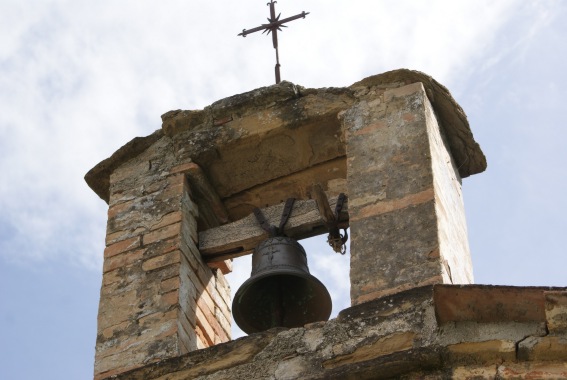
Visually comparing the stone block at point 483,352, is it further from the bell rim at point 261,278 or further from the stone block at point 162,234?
the stone block at point 162,234

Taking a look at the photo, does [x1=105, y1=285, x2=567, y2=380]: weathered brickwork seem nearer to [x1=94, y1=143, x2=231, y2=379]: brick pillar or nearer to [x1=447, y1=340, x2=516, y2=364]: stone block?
[x1=447, y1=340, x2=516, y2=364]: stone block

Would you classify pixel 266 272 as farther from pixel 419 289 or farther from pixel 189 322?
pixel 419 289

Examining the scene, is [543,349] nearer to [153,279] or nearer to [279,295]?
[279,295]

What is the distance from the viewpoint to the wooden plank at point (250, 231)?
680 cm

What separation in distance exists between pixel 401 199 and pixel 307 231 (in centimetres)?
68

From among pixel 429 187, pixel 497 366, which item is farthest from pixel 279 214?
pixel 497 366

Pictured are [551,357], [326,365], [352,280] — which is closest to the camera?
[551,357]

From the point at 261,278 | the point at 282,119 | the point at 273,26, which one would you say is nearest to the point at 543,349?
the point at 261,278

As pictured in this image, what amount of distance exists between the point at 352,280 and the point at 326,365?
67cm

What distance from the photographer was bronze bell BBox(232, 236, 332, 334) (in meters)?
6.60

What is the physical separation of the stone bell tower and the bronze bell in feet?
0.58

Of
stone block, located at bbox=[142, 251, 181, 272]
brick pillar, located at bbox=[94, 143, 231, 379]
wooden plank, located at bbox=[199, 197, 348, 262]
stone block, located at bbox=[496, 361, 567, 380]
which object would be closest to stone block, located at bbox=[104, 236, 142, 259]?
brick pillar, located at bbox=[94, 143, 231, 379]

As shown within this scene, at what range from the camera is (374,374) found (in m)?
5.14

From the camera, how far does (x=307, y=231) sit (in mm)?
6801
